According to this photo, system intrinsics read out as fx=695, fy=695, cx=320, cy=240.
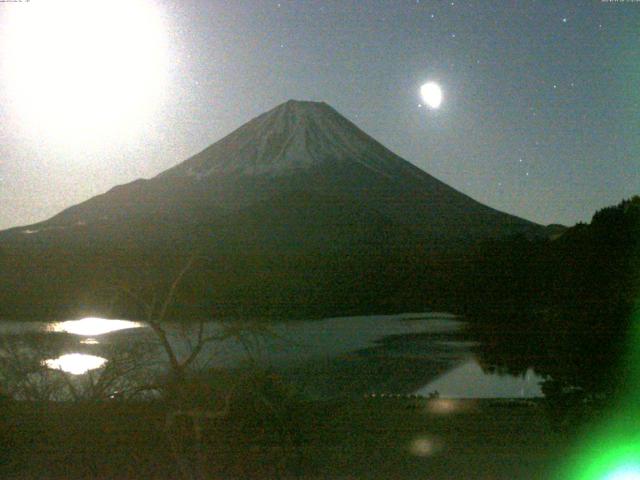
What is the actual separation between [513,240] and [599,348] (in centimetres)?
908

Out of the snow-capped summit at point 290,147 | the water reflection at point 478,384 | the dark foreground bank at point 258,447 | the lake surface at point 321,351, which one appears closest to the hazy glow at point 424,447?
the dark foreground bank at point 258,447

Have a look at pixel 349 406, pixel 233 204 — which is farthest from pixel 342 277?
pixel 233 204

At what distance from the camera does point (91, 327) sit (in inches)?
Answer: 303

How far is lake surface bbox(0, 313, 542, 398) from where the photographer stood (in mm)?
5746

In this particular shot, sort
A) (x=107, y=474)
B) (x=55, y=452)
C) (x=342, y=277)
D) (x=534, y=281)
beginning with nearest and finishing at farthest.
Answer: (x=107, y=474) → (x=55, y=452) → (x=534, y=281) → (x=342, y=277)

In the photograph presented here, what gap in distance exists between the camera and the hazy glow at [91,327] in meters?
6.77

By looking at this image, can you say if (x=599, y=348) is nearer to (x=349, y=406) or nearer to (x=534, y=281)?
(x=349, y=406)

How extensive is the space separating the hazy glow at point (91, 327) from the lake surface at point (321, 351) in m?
0.01

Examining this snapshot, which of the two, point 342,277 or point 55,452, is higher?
point 342,277

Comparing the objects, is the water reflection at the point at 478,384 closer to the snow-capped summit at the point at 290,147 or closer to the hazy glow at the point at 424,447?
the hazy glow at the point at 424,447

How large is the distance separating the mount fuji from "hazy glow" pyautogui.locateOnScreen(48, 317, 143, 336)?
18cm

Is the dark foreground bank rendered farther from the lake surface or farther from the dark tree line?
the dark tree line

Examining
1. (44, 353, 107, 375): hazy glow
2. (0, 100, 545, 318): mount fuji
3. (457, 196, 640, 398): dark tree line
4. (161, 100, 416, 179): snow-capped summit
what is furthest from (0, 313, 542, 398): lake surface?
(161, 100, 416, 179): snow-capped summit

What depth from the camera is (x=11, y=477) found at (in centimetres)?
524
